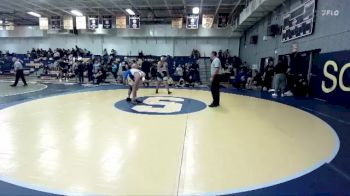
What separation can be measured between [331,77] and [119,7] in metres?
14.2

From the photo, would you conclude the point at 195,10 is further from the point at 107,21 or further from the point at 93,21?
the point at 93,21

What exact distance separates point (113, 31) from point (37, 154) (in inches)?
832

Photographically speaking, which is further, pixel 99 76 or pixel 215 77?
pixel 99 76

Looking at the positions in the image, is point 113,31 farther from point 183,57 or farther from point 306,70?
point 306,70

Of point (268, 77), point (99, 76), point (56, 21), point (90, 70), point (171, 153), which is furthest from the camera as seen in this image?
point (56, 21)

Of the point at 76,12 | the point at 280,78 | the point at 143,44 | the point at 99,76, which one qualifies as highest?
the point at 76,12

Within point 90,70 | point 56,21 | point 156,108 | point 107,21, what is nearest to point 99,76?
point 90,70

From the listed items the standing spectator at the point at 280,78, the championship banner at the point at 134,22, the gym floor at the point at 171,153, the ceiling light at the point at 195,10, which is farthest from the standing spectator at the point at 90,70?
the standing spectator at the point at 280,78

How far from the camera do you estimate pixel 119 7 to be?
17.3m

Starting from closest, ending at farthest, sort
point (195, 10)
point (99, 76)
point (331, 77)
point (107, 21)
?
1. point (331, 77)
2. point (99, 76)
3. point (195, 10)
4. point (107, 21)

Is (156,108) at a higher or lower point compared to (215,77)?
lower

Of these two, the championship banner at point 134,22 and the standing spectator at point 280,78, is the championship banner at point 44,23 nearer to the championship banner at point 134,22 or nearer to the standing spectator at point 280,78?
the championship banner at point 134,22

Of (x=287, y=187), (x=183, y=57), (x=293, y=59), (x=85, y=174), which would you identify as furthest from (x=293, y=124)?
(x=183, y=57)

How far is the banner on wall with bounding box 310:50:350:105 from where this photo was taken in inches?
287
